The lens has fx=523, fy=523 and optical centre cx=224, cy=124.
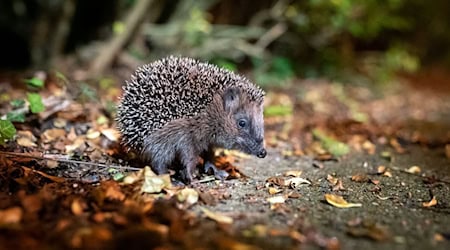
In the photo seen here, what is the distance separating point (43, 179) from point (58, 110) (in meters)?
1.97

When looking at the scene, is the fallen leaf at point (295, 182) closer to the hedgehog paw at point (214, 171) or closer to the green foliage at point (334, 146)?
the hedgehog paw at point (214, 171)

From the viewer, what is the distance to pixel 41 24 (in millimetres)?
9648

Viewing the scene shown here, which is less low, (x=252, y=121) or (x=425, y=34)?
(x=425, y=34)

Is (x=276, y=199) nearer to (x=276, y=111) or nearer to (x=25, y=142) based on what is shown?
(x=25, y=142)

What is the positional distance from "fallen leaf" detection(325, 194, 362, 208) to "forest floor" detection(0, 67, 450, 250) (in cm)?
1

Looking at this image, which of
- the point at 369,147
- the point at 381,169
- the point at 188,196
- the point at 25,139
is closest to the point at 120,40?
the point at 25,139

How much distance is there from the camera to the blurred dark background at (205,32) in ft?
31.9

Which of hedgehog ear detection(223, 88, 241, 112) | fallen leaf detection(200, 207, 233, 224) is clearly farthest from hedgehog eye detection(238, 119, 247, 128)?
fallen leaf detection(200, 207, 233, 224)

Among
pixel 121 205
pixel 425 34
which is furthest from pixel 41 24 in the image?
pixel 425 34

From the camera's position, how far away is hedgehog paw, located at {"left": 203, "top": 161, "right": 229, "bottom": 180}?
506 cm

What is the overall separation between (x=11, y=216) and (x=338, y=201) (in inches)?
98.6

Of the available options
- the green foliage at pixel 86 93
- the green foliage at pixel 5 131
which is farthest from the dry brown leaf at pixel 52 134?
the green foliage at pixel 5 131

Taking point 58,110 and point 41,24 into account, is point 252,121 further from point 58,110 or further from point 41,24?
point 41,24

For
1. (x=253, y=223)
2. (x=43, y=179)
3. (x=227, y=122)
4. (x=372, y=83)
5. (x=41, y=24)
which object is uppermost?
(x=41, y=24)
